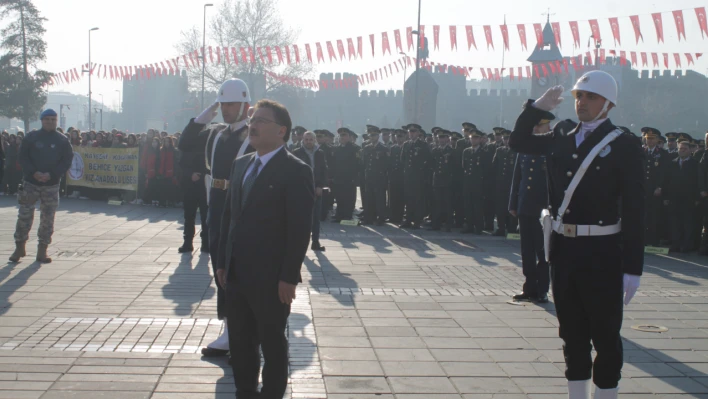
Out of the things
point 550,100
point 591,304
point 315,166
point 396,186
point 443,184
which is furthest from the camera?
point 396,186

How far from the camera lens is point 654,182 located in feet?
45.3

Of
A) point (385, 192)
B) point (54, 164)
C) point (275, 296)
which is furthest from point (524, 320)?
point (385, 192)

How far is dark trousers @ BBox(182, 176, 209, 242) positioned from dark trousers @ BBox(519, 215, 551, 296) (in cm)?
476

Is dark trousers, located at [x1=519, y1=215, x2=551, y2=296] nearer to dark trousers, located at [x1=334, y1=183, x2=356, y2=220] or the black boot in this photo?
the black boot

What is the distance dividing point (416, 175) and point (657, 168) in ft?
15.9

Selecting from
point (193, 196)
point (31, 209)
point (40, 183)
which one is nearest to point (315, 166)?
point (193, 196)

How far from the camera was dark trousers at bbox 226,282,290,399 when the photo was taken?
3982 millimetres

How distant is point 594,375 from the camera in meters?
4.16

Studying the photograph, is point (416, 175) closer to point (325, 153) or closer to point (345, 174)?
point (345, 174)

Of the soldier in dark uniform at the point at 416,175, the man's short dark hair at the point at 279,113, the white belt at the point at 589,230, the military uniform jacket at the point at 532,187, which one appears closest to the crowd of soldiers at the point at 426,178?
the soldier in dark uniform at the point at 416,175

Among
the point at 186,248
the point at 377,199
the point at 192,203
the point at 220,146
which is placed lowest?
the point at 186,248

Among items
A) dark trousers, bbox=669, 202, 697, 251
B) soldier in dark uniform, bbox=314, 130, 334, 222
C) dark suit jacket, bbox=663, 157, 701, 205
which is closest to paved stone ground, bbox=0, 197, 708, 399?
dark trousers, bbox=669, 202, 697, 251

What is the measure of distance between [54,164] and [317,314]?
4613mm

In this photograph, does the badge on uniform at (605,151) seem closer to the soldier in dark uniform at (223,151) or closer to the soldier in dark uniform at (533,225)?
the soldier in dark uniform at (223,151)
